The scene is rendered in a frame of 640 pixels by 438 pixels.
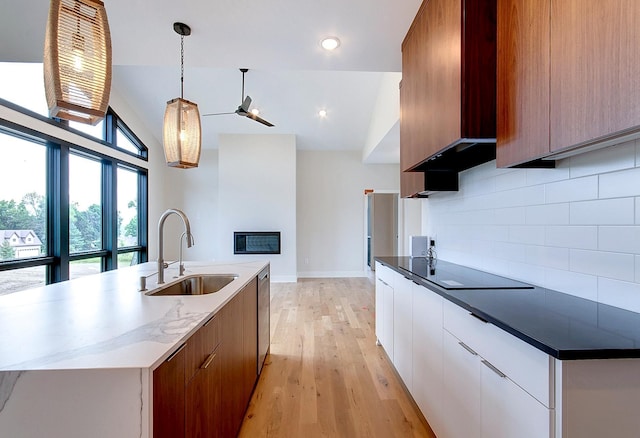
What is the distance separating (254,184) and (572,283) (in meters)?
5.34

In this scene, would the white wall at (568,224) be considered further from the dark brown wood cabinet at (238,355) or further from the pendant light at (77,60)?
the pendant light at (77,60)

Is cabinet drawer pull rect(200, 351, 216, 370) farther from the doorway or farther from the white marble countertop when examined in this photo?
the doorway

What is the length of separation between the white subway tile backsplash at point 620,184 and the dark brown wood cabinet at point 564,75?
0.54ft

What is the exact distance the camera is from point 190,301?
50.4 inches

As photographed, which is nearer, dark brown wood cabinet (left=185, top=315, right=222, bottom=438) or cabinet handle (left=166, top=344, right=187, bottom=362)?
cabinet handle (left=166, top=344, right=187, bottom=362)

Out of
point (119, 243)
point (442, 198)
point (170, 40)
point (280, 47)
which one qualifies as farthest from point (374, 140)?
point (119, 243)

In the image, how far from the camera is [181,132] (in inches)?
83.7

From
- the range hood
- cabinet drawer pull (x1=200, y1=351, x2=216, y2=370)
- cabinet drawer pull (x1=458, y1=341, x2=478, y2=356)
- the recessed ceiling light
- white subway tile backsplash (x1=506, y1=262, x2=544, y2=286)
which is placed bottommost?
cabinet drawer pull (x1=200, y1=351, x2=216, y2=370)

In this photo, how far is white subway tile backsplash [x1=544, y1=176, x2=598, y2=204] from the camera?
3.91ft

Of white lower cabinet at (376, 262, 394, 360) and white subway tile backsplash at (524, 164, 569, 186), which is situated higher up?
white subway tile backsplash at (524, 164, 569, 186)

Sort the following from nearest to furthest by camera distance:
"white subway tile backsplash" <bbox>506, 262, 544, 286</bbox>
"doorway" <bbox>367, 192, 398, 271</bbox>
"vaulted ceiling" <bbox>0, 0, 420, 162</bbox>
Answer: "white subway tile backsplash" <bbox>506, 262, 544, 286</bbox>, "vaulted ceiling" <bbox>0, 0, 420, 162</bbox>, "doorway" <bbox>367, 192, 398, 271</bbox>

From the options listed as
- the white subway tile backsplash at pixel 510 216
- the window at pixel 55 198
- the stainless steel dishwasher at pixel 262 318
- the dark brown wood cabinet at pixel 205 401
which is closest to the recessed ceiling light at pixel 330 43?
the white subway tile backsplash at pixel 510 216

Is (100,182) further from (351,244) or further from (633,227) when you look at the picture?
(633,227)

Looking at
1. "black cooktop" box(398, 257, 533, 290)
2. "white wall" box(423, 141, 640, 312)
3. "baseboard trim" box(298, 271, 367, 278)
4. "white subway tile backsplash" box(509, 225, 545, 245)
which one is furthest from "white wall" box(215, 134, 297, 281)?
"white subway tile backsplash" box(509, 225, 545, 245)
